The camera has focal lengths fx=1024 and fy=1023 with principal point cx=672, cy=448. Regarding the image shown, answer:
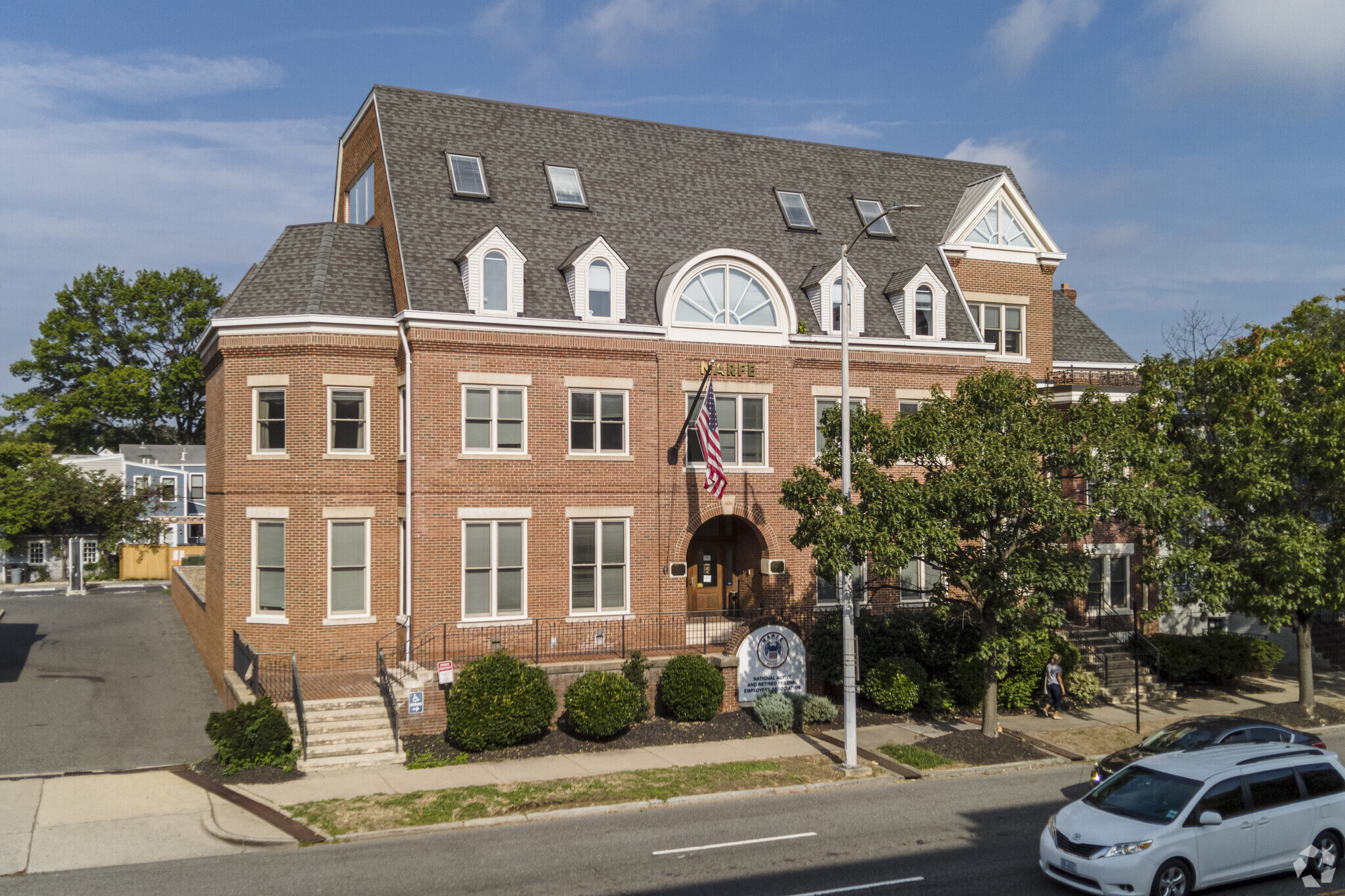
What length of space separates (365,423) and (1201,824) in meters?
20.0

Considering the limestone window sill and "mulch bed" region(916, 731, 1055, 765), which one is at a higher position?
the limestone window sill

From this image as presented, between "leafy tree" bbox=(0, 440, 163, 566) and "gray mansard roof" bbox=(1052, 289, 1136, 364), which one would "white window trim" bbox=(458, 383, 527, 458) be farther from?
"leafy tree" bbox=(0, 440, 163, 566)

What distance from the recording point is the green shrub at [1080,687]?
26.9 m

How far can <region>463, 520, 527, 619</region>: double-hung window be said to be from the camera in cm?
2489

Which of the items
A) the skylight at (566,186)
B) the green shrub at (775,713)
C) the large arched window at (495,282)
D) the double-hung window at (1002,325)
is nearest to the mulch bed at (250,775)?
the green shrub at (775,713)

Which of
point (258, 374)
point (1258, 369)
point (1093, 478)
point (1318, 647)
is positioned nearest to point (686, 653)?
point (1093, 478)

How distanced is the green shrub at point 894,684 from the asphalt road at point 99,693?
1488cm

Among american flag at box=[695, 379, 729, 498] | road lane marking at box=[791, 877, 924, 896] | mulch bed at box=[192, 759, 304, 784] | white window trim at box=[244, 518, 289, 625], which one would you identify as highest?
american flag at box=[695, 379, 729, 498]

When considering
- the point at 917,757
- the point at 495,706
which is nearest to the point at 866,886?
the point at 917,757

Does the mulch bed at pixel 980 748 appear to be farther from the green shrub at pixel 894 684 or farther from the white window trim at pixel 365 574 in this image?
the white window trim at pixel 365 574

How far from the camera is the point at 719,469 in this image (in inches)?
968

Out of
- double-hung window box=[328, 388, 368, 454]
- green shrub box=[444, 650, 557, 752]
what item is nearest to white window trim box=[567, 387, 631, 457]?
double-hung window box=[328, 388, 368, 454]

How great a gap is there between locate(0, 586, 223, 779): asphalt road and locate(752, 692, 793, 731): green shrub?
11.8 metres

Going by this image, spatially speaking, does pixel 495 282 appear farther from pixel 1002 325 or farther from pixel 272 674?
pixel 1002 325
